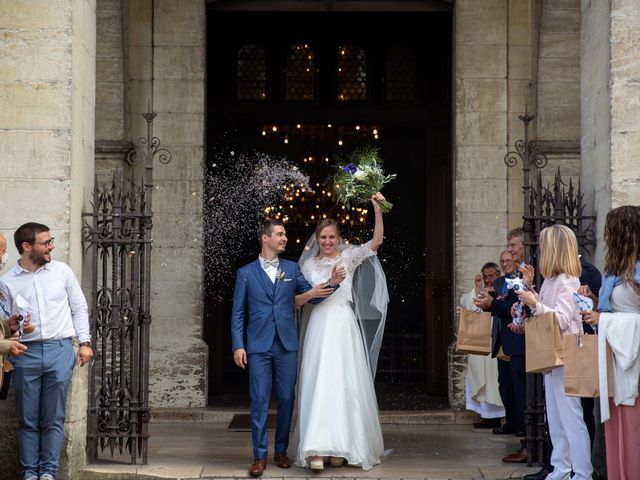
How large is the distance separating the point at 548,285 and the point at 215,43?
931 centimetres

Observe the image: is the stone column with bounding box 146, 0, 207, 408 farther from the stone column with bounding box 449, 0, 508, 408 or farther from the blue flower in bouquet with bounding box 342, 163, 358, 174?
the blue flower in bouquet with bounding box 342, 163, 358, 174

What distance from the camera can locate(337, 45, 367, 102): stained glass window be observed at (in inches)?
667

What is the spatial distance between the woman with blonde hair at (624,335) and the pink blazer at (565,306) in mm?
430

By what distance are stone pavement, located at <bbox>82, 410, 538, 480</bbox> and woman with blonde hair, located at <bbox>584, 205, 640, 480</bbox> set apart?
66.7 inches

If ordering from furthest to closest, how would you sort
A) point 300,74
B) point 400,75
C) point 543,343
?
point 300,74
point 400,75
point 543,343

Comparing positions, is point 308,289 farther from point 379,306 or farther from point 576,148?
point 576,148

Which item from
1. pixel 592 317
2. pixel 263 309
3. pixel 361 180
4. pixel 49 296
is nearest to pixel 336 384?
pixel 263 309

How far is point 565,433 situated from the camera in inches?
340

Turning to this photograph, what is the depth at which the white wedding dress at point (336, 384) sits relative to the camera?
9.80 m

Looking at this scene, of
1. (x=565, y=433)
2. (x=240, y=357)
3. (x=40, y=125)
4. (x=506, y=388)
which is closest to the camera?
(x=565, y=433)

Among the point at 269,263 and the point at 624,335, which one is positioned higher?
the point at 269,263

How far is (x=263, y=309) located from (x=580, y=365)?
109 inches

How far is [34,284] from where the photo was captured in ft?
29.1

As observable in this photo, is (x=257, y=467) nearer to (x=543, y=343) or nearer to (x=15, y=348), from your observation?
(x=15, y=348)
